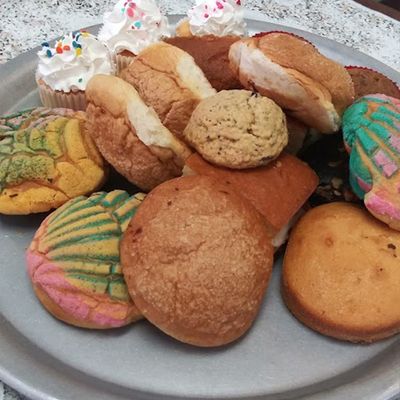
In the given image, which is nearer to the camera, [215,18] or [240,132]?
[240,132]

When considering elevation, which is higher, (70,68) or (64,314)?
(70,68)

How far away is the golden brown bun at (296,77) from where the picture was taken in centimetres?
91

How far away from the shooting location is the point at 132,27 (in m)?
1.32

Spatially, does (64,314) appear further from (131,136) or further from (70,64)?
(70,64)

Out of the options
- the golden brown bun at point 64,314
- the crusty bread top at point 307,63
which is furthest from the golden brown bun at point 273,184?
the golden brown bun at point 64,314

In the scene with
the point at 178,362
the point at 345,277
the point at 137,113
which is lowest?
the point at 178,362

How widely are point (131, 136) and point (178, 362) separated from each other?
368mm

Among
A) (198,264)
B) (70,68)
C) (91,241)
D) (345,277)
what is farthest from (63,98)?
(345,277)

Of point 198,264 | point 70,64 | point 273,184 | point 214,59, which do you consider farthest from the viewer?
point 70,64

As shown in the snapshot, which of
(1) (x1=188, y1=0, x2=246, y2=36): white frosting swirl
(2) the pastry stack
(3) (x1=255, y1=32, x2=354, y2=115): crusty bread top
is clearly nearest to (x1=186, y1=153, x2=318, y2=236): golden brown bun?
(2) the pastry stack

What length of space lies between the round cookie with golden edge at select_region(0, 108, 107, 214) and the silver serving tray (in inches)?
5.7

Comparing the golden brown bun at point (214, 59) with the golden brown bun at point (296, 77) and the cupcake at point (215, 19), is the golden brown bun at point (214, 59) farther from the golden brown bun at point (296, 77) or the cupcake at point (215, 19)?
the cupcake at point (215, 19)

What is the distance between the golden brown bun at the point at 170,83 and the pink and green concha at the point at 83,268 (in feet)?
0.61

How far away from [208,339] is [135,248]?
17 cm
